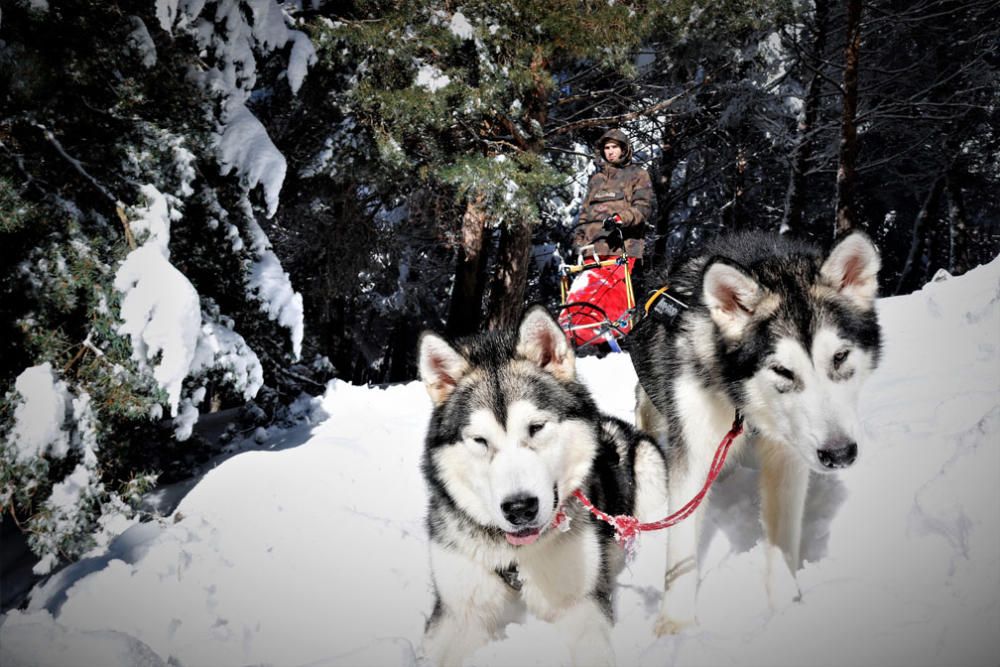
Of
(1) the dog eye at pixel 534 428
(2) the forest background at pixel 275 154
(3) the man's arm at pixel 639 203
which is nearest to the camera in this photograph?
(1) the dog eye at pixel 534 428

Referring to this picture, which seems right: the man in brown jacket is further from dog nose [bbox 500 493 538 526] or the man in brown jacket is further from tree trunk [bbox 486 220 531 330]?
dog nose [bbox 500 493 538 526]

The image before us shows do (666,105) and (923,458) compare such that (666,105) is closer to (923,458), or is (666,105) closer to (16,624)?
(923,458)

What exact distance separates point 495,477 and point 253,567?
223 cm

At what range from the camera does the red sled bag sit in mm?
5090

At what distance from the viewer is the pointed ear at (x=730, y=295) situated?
2057 mm

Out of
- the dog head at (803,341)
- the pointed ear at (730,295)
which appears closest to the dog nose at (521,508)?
the dog head at (803,341)

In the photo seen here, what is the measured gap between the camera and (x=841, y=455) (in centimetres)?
166

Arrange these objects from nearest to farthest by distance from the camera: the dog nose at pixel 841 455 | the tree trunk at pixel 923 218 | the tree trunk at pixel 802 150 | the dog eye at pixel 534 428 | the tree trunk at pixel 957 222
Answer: the dog nose at pixel 841 455
the dog eye at pixel 534 428
the tree trunk at pixel 802 150
the tree trunk at pixel 957 222
the tree trunk at pixel 923 218

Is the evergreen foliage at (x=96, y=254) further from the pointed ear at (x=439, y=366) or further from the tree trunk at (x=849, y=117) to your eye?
the tree trunk at (x=849, y=117)

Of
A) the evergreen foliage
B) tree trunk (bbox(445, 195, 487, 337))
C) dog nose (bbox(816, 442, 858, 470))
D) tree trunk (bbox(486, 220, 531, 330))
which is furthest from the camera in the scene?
tree trunk (bbox(445, 195, 487, 337))

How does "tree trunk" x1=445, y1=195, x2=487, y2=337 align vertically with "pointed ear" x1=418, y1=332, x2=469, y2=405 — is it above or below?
above

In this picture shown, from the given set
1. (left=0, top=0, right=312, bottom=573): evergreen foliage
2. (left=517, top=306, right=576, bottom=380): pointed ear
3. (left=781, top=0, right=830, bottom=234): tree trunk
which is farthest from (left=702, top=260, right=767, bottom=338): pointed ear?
(left=781, top=0, right=830, bottom=234): tree trunk

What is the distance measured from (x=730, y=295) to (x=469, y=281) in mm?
6596

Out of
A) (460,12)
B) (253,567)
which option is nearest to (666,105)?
(460,12)
